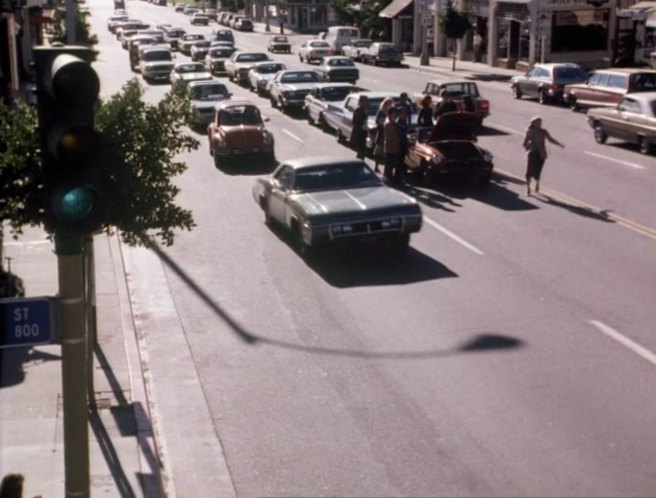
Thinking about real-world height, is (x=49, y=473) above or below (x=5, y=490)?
below

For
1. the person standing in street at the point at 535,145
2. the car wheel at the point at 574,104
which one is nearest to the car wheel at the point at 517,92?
the car wheel at the point at 574,104

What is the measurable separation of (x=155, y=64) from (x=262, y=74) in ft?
26.9

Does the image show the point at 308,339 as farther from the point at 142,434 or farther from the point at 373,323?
the point at 142,434

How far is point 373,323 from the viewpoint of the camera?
1491 cm

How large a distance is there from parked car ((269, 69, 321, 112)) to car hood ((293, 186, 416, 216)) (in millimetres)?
20554

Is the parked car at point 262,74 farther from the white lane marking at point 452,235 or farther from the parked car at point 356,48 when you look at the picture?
the white lane marking at point 452,235

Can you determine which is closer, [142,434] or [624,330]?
[142,434]

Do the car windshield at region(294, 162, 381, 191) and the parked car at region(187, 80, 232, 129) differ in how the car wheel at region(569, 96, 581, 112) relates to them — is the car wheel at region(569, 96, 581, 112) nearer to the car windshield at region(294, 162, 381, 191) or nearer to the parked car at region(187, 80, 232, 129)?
the parked car at region(187, 80, 232, 129)

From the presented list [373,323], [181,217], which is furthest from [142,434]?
[373,323]

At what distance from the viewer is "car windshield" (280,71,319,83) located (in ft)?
132

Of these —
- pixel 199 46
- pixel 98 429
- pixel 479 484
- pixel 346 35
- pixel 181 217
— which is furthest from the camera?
pixel 346 35

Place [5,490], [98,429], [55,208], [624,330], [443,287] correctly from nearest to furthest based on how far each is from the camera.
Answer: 1. [55,208]
2. [5,490]
3. [98,429]
4. [624,330]
5. [443,287]

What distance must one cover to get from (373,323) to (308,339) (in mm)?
1005

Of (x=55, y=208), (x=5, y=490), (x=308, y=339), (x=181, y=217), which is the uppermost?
(x=55, y=208)
